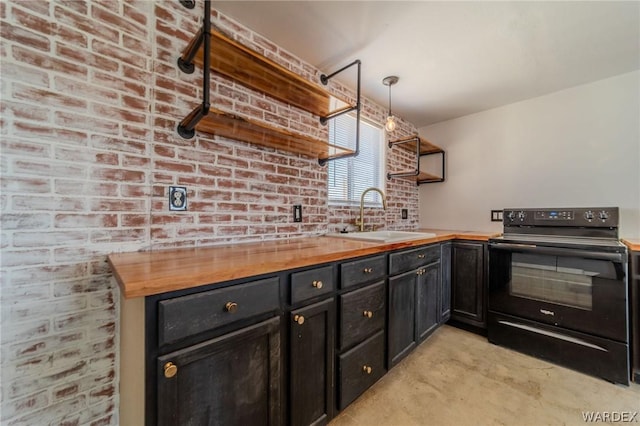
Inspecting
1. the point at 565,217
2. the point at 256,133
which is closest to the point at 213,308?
the point at 256,133

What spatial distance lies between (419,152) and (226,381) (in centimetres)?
301

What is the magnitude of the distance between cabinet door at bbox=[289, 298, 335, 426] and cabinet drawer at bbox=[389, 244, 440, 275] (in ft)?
1.95

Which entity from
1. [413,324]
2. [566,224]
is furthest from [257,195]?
[566,224]

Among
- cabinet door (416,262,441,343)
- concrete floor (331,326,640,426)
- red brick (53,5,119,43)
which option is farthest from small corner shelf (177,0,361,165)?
concrete floor (331,326,640,426)

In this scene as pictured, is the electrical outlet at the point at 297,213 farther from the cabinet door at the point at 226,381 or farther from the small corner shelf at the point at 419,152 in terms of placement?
the small corner shelf at the point at 419,152

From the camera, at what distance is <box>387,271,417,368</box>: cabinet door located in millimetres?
1682

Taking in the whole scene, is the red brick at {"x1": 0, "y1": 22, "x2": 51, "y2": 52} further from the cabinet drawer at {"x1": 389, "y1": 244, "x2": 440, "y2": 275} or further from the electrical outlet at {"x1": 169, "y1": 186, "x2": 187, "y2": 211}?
the cabinet drawer at {"x1": 389, "y1": 244, "x2": 440, "y2": 275}

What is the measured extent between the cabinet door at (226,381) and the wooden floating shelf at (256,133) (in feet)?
3.16

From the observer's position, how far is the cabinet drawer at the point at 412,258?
1.70 meters

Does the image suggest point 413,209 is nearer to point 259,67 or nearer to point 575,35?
point 575,35

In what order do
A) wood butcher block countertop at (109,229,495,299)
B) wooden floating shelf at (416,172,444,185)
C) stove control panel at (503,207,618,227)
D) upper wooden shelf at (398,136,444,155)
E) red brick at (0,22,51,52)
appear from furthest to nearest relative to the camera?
wooden floating shelf at (416,172,444,185)
upper wooden shelf at (398,136,444,155)
stove control panel at (503,207,618,227)
red brick at (0,22,51,52)
wood butcher block countertop at (109,229,495,299)

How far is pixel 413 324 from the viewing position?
1.91 meters

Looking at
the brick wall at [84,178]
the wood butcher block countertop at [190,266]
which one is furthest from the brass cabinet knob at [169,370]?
the brick wall at [84,178]

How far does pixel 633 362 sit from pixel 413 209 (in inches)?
85.6
